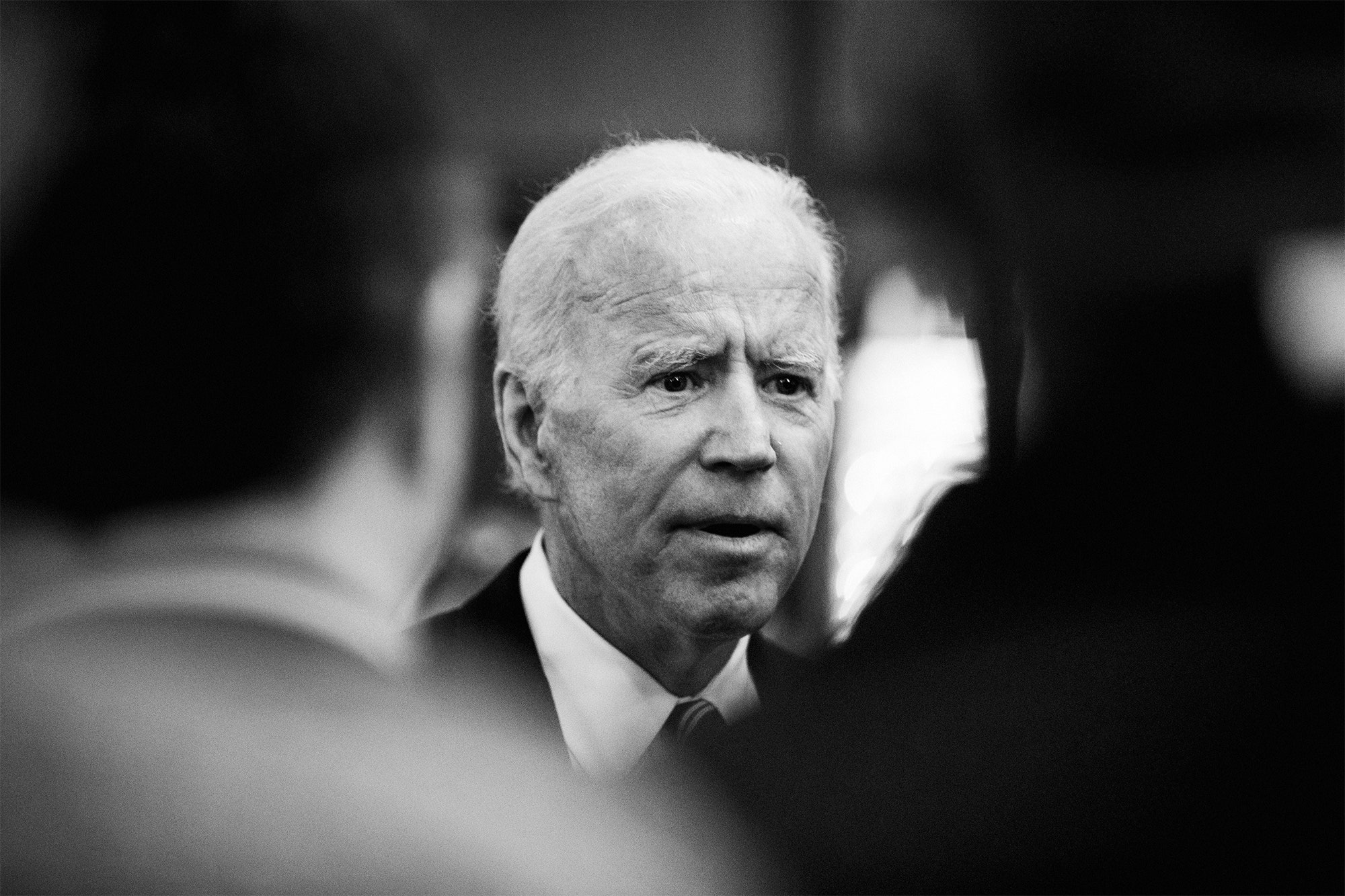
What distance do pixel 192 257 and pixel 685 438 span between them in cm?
A: 51

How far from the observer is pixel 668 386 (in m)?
1.36

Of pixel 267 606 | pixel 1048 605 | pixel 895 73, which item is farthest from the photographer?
pixel 895 73

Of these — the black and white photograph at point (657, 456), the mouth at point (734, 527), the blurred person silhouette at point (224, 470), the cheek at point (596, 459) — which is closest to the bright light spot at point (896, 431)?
the black and white photograph at point (657, 456)

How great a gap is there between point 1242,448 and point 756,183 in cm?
60

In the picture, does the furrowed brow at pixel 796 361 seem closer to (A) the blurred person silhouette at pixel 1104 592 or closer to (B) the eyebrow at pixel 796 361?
(B) the eyebrow at pixel 796 361

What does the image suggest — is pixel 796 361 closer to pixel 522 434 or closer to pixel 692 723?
pixel 522 434

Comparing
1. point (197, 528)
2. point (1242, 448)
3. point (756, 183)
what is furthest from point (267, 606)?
point (1242, 448)

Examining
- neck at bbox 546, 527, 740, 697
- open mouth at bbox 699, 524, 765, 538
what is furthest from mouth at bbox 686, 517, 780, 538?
neck at bbox 546, 527, 740, 697

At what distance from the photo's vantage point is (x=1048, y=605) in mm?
1404

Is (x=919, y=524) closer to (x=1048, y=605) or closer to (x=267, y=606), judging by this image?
(x=1048, y=605)

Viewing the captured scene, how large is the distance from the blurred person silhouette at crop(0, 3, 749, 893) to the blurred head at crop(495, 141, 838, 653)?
0.40ft

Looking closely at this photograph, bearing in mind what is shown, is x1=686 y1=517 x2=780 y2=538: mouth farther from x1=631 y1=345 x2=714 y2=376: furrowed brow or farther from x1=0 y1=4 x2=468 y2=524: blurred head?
x1=0 y1=4 x2=468 y2=524: blurred head

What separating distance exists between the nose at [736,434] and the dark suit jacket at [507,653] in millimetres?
207

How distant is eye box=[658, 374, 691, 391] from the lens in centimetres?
135
